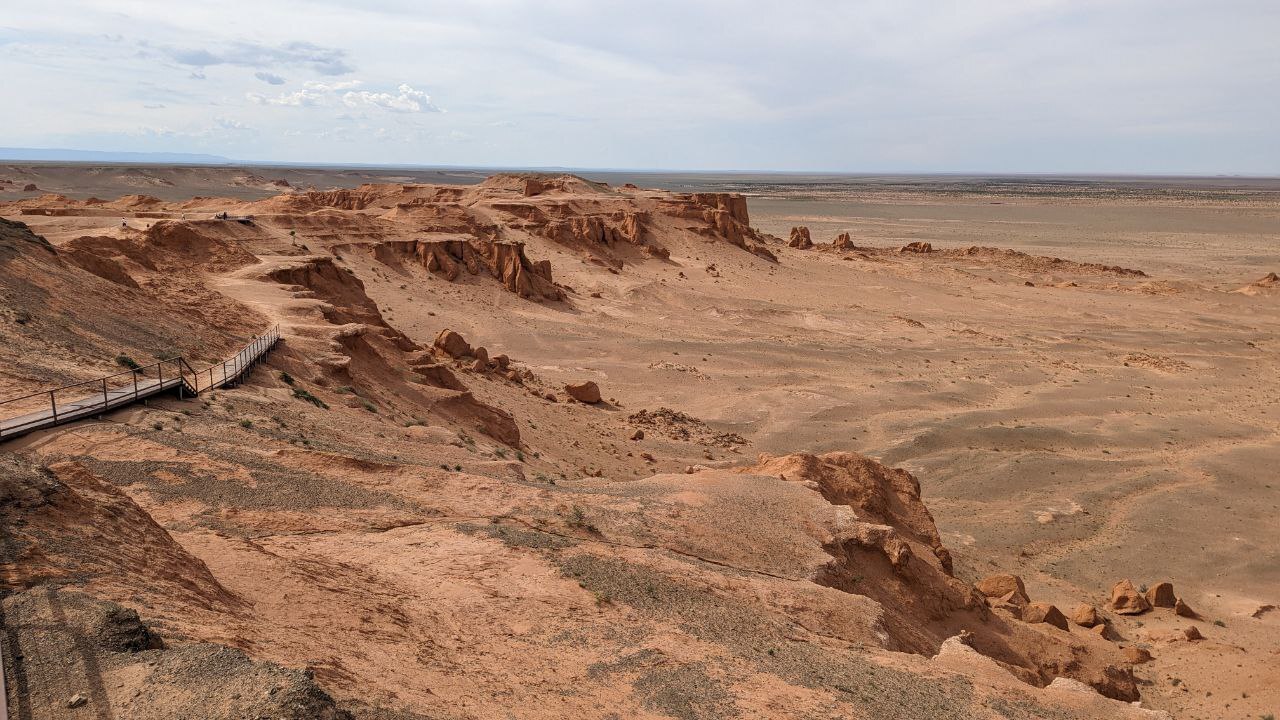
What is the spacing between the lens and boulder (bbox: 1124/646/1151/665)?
45.8ft

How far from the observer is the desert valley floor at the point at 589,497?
7.66 meters

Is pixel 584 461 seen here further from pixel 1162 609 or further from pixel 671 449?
pixel 1162 609

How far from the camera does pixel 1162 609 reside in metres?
15.9

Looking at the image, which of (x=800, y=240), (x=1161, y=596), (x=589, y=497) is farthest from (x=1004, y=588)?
(x=800, y=240)

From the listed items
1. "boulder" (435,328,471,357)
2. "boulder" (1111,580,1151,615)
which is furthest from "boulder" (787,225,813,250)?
"boulder" (1111,580,1151,615)

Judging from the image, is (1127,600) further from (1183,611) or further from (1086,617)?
(1086,617)

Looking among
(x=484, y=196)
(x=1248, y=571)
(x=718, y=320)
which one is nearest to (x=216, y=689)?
(x=1248, y=571)

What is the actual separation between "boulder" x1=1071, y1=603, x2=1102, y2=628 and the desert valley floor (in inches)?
6.6

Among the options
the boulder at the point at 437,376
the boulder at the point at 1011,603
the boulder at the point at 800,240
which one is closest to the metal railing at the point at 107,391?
the boulder at the point at 437,376

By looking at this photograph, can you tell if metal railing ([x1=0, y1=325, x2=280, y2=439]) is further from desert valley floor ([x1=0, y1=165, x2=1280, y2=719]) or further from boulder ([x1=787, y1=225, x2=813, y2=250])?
boulder ([x1=787, y1=225, x2=813, y2=250])

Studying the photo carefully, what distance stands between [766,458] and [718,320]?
2511 cm

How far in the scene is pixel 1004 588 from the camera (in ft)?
50.6

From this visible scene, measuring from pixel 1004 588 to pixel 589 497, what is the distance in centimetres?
825

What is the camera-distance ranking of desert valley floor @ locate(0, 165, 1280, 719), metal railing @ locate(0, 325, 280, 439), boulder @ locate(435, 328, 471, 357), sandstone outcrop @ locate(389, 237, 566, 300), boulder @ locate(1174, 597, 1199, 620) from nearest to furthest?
1. desert valley floor @ locate(0, 165, 1280, 719)
2. metal railing @ locate(0, 325, 280, 439)
3. boulder @ locate(1174, 597, 1199, 620)
4. boulder @ locate(435, 328, 471, 357)
5. sandstone outcrop @ locate(389, 237, 566, 300)
